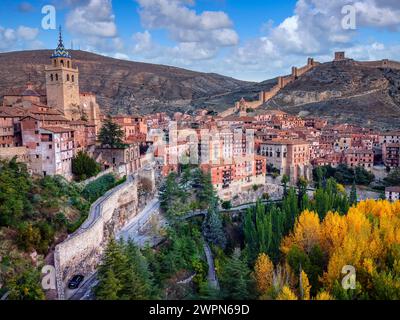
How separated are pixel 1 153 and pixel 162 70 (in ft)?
288

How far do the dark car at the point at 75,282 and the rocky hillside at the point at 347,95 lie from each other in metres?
43.5

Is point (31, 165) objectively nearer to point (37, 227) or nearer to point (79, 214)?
point (79, 214)

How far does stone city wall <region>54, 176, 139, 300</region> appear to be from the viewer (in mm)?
14688

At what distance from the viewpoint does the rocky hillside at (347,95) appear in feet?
178

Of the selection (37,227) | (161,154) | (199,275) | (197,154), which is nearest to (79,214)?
(37,227)

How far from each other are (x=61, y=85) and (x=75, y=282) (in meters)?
15.8

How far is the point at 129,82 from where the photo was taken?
286ft

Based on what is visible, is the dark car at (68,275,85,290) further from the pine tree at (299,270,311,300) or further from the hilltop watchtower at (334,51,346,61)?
the hilltop watchtower at (334,51,346,61)

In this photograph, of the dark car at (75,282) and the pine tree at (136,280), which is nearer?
the pine tree at (136,280)

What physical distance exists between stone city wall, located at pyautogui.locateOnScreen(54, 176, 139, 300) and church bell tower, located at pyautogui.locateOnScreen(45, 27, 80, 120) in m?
7.45

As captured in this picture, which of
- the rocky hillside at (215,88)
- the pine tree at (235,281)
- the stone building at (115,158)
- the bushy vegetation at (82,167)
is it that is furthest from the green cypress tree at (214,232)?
the rocky hillside at (215,88)

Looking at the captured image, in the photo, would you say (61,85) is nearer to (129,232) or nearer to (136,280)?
(129,232)

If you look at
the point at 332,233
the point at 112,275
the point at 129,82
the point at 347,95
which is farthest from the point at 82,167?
the point at 129,82

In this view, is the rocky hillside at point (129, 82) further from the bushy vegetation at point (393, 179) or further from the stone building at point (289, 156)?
the bushy vegetation at point (393, 179)
